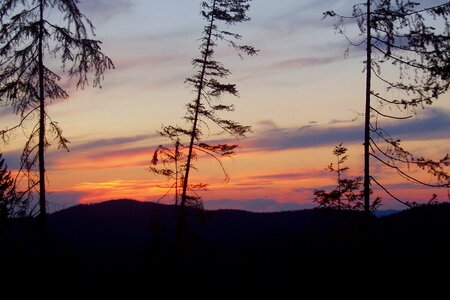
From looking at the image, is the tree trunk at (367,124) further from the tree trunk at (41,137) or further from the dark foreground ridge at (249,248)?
the tree trunk at (41,137)

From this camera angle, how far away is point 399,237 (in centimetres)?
6556

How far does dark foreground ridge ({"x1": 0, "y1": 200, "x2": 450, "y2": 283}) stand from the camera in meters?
17.4

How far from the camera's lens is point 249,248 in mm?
88438

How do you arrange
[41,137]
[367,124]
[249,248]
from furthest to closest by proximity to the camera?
[249,248] → [367,124] → [41,137]

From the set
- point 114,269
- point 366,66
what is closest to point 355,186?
point 366,66

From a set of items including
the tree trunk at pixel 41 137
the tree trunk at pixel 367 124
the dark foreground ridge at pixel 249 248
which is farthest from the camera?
the dark foreground ridge at pixel 249 248

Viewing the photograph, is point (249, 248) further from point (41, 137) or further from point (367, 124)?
point (41, 137)

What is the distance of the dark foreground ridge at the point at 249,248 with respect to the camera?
57.1ft

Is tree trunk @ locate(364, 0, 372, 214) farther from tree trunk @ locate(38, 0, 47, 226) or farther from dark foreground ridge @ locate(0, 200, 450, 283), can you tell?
tree trunk @ locate(38, 0, 47, 226)

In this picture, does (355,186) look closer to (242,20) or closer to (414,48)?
(414,48)

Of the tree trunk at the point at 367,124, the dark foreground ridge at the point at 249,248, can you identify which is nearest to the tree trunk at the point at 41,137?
the dark foreground ridge at the point at 249,248

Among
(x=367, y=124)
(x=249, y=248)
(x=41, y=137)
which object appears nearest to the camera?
(x=41, y=137)

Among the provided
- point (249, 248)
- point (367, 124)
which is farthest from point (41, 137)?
point (249, 248)

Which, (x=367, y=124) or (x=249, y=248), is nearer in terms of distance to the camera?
(x=367, y=124)
